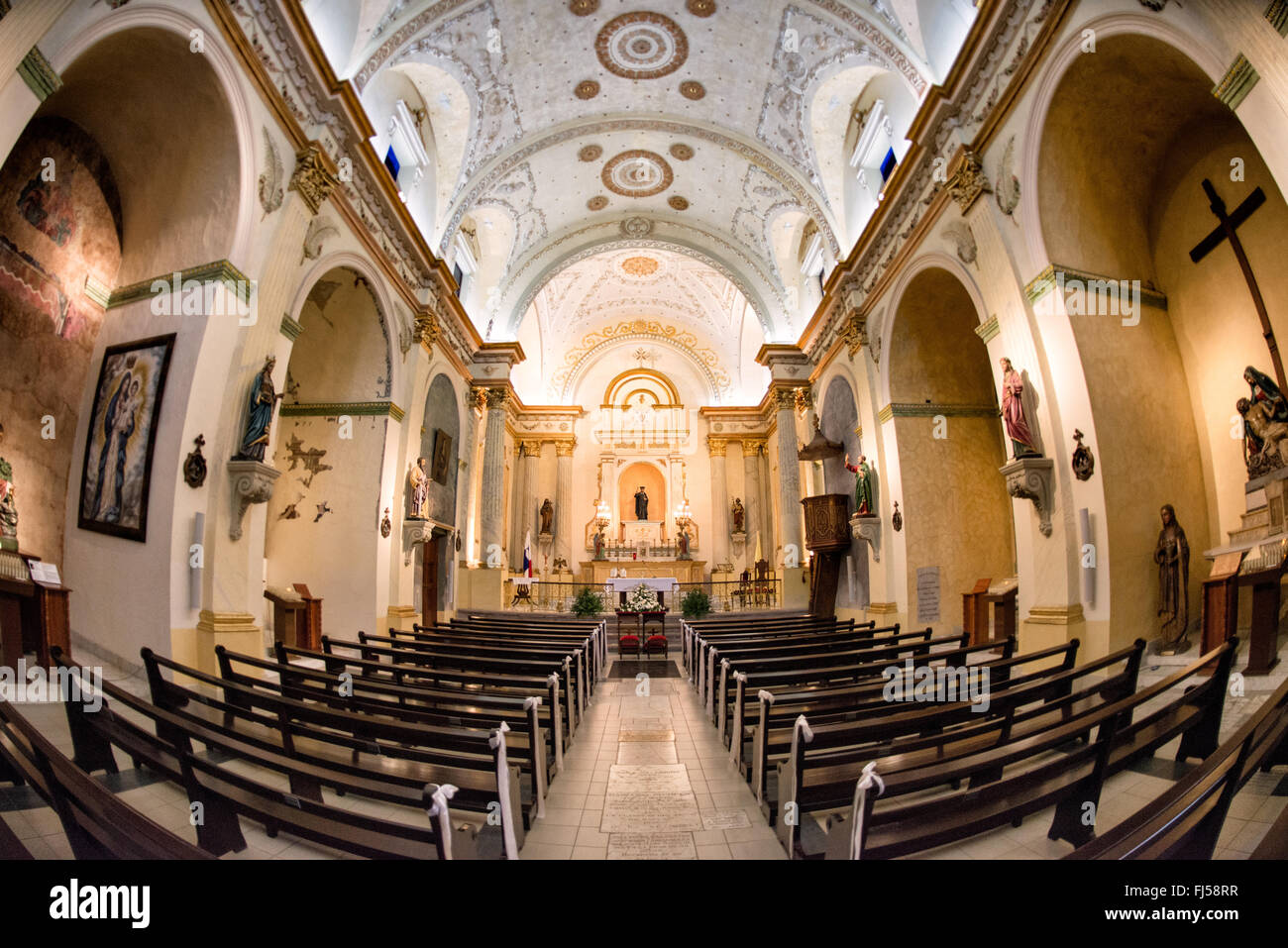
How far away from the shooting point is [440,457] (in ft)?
42.0

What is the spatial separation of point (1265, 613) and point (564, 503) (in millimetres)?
18821

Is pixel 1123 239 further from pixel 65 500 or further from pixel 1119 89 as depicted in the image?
pixel 65 500

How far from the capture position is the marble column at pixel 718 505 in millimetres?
21172

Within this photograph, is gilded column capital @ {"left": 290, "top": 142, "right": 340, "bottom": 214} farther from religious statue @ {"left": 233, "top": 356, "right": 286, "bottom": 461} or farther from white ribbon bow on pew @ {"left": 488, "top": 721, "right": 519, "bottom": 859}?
white ribbon bow on pew @ {"left": 488, "top": 721, "right": 519, "bottom": 859}

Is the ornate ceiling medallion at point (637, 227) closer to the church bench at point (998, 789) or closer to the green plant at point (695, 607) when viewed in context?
the green plant at point (695, 607)

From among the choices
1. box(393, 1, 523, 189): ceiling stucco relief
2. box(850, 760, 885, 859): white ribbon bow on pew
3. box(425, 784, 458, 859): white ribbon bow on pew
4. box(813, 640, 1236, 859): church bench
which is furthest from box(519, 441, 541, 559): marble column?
box(850, 760, 885, 859): white ribbon bow on pew


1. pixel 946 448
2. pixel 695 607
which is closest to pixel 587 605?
pixel 695 607

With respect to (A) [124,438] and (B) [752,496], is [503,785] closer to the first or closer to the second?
(A) [124,438]

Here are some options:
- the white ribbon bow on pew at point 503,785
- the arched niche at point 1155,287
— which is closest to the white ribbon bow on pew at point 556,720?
the white ribbon bow on pew at point 503,785

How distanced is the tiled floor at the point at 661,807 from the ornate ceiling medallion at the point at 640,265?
17.4 metres

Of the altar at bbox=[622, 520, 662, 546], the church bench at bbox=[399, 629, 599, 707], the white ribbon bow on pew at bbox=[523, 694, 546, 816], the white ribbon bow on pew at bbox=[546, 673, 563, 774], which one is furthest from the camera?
the altar at bbox=[622, 520, 662, 546]

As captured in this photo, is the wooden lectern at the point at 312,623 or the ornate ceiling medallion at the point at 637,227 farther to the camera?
the ornate ceiling medallion at the point at 637,227

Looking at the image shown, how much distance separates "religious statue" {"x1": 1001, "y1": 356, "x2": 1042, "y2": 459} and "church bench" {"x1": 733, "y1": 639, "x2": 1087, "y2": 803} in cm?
264

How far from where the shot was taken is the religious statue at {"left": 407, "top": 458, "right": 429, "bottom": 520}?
34.7 feet
